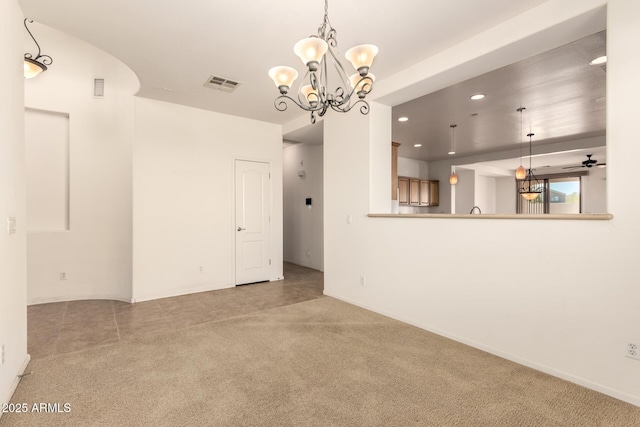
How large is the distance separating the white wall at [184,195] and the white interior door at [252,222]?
0.13 metres

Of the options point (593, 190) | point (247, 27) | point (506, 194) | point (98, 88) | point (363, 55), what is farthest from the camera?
point (506, 194)

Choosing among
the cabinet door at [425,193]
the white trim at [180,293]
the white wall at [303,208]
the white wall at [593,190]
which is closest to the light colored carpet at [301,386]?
the white trim at [180,293]

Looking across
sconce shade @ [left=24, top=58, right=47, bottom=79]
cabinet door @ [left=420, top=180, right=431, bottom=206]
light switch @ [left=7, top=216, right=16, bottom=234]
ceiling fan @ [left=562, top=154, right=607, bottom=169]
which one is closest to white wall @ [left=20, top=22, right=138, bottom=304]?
sconce shade @ [left=24, top=58, right=47, bottom=79]

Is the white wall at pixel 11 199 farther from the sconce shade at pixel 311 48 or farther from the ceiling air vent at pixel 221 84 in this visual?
the sconce shade at pixel 311 48

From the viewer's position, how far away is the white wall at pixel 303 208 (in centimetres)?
678

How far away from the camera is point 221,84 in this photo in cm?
398

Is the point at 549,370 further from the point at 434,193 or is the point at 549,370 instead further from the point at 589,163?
the point at 434,193

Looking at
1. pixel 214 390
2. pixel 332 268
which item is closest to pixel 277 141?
pixel 332 268

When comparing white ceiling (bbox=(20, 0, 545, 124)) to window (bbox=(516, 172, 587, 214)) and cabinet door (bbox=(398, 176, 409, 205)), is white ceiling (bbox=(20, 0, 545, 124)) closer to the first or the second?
cabinet door (bbox=(398, 176, 409, 205))

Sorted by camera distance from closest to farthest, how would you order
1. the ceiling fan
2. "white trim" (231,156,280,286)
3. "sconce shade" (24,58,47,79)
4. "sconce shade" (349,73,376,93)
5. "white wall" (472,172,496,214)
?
"sconce shade" (349,73,376,93)
"sconce shade" (24,58,47,79)
"white trim" (231,156,280,286)
the ceiling fan
"white wall" (472,172,496,214)

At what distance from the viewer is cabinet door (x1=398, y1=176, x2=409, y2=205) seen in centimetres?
839

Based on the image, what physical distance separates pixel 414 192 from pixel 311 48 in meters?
7.21

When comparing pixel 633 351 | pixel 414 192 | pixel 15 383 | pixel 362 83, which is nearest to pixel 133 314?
pixel 15 383

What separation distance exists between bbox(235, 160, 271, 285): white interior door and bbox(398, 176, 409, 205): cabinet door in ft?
13.6
